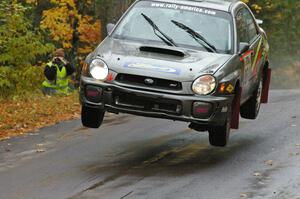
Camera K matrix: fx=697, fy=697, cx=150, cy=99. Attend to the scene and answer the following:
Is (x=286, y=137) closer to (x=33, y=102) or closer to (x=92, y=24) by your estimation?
(x=33, y=102)

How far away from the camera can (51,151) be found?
932cm

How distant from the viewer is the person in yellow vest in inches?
643

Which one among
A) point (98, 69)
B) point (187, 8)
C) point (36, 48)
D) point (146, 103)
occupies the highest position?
point (187, 8)

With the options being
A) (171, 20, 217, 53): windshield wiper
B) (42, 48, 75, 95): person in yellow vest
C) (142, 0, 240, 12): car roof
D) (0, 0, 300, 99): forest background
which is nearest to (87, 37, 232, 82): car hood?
(171, 20, 217, 53): windshield wiper

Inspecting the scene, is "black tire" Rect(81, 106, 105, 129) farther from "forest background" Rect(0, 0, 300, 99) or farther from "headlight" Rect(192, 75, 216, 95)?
"forest background" Rect(0, 0, 300, 99)

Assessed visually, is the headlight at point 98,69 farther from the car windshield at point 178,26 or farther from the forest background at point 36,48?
the forest background at point 36,48

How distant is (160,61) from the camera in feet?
27.8

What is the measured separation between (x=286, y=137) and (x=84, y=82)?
3383 mm

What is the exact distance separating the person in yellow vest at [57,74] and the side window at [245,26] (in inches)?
246

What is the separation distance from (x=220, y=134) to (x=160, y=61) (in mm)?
1309

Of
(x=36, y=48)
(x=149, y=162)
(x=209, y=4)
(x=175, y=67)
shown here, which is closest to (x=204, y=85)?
(x=175, y=67)

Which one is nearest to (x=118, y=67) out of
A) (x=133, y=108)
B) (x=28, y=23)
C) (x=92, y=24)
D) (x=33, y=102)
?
(x=133, y=108)

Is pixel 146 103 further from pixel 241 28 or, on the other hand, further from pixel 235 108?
pixel 241 28

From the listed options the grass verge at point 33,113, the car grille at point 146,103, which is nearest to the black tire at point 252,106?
the car grille at point 146,103
